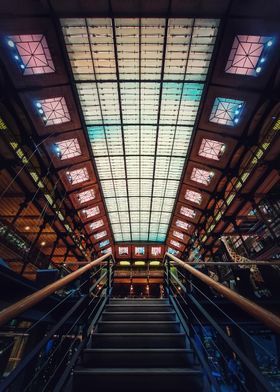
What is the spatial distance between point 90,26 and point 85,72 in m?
1.52

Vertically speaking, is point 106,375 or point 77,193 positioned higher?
point 77,193

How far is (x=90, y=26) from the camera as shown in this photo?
7.07 m

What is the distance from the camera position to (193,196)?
48.0 ft

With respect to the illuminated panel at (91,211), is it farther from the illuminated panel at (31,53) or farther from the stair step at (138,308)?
the stair step at (138,308)

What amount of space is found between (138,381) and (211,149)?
10.3 meters

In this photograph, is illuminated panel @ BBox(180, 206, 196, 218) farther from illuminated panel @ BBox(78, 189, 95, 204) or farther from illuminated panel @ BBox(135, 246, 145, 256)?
illuminated panel @ BBox(135, 246, 145, 256)

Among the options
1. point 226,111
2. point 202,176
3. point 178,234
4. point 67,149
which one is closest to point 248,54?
point 226,111

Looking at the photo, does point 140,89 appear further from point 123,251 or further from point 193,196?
point 123,251

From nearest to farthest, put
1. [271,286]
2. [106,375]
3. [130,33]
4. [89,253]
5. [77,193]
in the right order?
[106,375] → [271,286] → [130,33] → [77,193] → [89,253]

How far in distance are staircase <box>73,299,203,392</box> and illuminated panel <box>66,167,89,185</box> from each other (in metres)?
10.2

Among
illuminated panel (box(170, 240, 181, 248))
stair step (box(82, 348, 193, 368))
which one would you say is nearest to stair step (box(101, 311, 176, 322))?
stair step (box(82, 348, 193, 368))

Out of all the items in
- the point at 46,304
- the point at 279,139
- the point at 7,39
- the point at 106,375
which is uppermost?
the point at 7,39

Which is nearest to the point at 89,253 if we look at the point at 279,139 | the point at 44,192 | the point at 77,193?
the point at 77,193

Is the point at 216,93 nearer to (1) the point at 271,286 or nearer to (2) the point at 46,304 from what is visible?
(1) the point at 271,286
